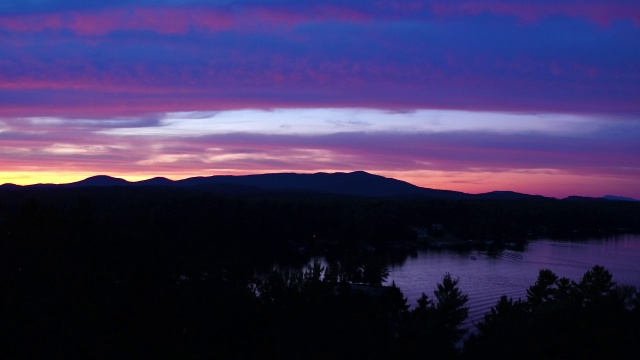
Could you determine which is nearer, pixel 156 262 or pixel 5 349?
pixel 5 349

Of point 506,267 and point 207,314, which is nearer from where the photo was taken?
point 207,314

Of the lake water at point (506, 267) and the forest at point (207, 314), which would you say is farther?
the lake water at point (506, 267)

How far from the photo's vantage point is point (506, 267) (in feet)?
100

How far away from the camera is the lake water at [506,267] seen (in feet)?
77.3

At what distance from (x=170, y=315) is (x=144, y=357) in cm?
94

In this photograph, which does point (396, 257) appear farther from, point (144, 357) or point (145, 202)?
point (144, 357)

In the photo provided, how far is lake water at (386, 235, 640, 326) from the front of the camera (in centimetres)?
2356

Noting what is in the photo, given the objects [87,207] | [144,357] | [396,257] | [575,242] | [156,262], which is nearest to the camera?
[144,357]

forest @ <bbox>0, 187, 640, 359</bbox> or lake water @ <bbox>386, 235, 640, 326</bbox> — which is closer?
forest @ <bbox>0, 187, 640, 359</bbox>

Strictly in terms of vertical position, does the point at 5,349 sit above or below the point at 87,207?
below

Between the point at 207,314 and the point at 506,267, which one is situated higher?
the point at 207,314

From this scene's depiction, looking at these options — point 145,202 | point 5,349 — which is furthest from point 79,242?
point 145,202

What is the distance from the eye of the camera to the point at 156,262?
36.6 ft

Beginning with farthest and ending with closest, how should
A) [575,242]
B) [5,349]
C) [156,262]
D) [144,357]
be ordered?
[575,242] < [156,262] < [144,357] < [5,349]
